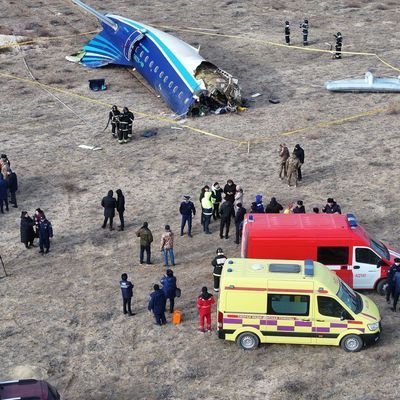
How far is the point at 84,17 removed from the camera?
5391 cm

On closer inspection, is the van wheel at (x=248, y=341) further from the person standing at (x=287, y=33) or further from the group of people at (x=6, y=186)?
the person standing at (x=287, y=33)

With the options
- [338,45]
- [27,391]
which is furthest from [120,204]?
[338,45]

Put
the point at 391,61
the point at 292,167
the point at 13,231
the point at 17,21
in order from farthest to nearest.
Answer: the point at 17,21 → the point at 391,61 → the point at 292,167 → the point at 13,231

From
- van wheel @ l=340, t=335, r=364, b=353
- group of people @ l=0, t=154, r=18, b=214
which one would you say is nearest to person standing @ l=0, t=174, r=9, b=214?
group of people @ l=0, t=154, r=18, b=214

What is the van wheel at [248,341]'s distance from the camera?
21422 millimetres

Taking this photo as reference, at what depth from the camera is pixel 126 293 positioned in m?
22.9

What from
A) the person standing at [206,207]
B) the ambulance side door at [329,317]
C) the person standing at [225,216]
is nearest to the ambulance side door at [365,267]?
the ambulance side door at [329,317]

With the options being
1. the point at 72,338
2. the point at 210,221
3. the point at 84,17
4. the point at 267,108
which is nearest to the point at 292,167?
the point at 210,221

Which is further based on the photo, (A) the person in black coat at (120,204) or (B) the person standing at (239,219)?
(A) the person in black coat at (120,204)

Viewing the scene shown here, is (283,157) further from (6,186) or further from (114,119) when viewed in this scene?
(6,186)

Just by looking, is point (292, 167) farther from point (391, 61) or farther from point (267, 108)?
point (391, 61)

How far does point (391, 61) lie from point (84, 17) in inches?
827

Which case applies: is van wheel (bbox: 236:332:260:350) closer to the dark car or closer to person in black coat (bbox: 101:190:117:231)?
the dark car

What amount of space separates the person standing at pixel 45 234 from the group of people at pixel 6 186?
3.36 meters
